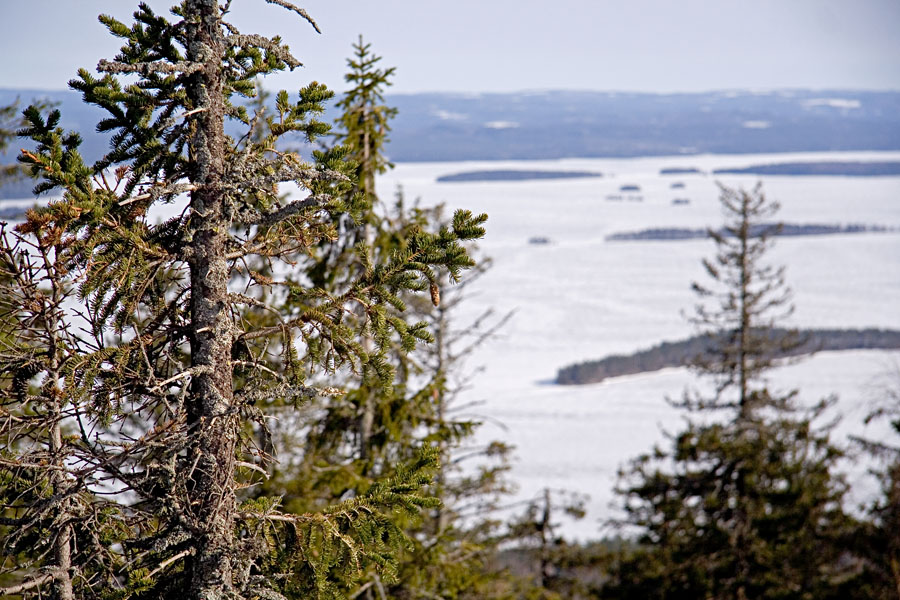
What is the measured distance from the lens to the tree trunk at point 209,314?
406 cm

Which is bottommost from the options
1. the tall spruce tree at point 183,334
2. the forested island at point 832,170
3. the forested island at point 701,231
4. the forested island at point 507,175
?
the forested island at point 701,231

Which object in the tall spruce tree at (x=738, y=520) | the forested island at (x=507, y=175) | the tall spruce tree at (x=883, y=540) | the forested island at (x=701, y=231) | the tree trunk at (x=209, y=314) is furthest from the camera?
the forested island at (x=507, y=175)

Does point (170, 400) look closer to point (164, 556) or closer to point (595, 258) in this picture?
point (164, 556)

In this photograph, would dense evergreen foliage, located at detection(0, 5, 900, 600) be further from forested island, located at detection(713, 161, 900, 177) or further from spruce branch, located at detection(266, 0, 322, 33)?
forested island, located at detection(713, 161, 900, 177)

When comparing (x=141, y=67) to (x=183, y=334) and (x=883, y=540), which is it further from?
(x=883, y=540)

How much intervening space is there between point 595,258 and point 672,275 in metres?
9.58

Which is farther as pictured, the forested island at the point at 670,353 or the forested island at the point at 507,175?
the forested island at the point at 507,175

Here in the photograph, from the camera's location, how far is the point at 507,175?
175m

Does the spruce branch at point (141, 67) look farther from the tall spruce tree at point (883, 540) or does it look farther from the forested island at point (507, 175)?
the forested island at point (507, 175)

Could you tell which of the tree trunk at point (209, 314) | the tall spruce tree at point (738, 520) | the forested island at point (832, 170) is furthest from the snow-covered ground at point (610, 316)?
the forested island at point (832, 170)

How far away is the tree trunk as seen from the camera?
13.3ft

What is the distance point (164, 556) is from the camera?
4074 mm

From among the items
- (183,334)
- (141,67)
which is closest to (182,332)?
(183,334)

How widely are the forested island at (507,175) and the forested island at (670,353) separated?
95289mm
